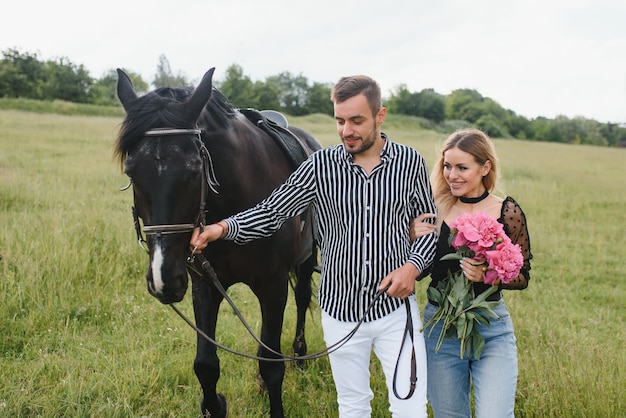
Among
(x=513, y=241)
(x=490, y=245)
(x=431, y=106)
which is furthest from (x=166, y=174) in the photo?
(x=431, y=106)

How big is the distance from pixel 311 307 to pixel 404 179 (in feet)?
8.33

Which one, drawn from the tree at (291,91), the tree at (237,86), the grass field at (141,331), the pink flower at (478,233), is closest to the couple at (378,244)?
the pink flower at (478,233)

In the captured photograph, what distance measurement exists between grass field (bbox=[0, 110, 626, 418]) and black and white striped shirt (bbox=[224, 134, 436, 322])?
92 centimetres

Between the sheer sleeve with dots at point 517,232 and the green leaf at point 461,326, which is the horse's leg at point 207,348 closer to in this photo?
the green leaf at point 461,326

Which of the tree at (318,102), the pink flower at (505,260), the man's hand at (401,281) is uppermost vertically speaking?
the tree at (318,102)

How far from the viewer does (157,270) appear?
2.02 meters

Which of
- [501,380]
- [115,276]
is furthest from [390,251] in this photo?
[115,276]

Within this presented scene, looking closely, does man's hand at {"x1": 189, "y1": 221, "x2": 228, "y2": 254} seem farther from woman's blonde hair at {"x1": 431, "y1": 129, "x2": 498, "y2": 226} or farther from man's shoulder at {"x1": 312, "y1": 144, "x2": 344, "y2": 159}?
woman's blonde hair at {"x1": 431, "y1": 129, "x2": 498, "y2": 226}

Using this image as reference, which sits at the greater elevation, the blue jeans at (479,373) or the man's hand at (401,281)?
the man's hand at (401,281)

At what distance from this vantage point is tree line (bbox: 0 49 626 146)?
37.5 m

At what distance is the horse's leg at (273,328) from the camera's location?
118 inches

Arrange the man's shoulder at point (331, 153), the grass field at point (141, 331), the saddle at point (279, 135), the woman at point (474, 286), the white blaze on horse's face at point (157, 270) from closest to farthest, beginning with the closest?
1. the white blaze on horse's face at point (157, 270)
2. the woman at point (474, 286)
3. the man's shoulder at point (331, 153)
4. the grass field at point (141, 331)
5. the saddle at point (279, 135)

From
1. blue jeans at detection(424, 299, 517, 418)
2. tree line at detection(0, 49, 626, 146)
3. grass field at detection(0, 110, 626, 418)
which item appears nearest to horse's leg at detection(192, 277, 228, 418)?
grass field at detection(0, 110, 626, 418)

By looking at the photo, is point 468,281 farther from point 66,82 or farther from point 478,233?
point 66,82
